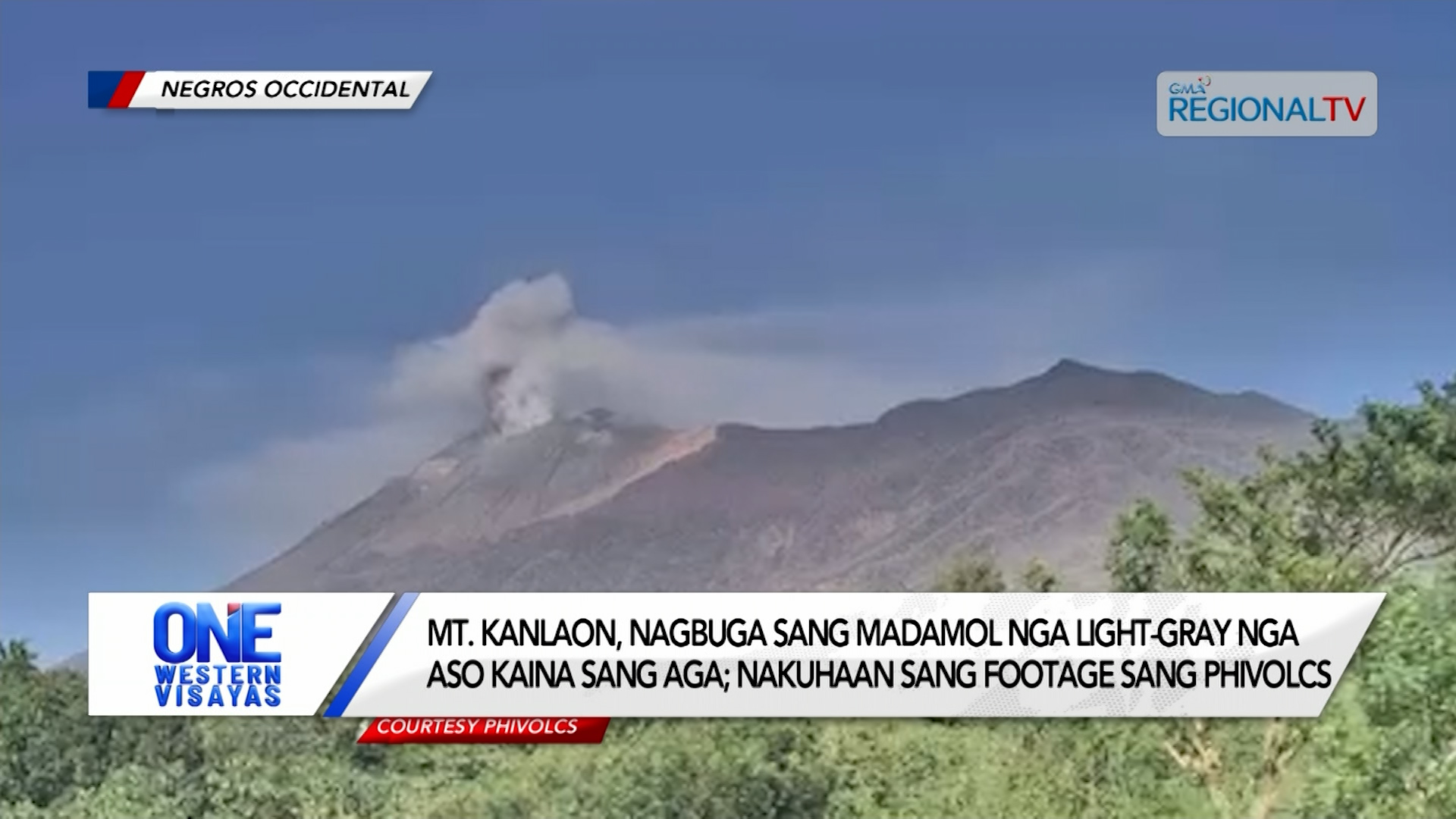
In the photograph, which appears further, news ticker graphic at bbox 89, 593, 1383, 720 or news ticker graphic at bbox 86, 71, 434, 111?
news ticker graphic at bbox 86, 71, 434, 111

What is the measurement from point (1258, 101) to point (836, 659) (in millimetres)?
1418

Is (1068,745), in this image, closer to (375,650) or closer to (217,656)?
(375,650)

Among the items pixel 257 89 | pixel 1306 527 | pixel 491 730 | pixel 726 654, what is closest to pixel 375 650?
pixel 491 730

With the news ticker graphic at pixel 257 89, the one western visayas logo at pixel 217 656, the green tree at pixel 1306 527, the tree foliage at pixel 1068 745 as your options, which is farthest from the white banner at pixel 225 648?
the green tree at pixel 1306 527

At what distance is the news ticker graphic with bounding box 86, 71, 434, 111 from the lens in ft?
13.0

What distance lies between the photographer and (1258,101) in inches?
155

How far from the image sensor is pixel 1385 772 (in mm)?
3941

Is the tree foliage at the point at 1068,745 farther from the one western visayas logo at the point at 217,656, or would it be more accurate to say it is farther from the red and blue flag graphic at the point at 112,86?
the red and blue flag graphic at the point at 112,86

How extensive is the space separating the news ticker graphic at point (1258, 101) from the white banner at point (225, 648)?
188cm

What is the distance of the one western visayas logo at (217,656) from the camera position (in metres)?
3.88

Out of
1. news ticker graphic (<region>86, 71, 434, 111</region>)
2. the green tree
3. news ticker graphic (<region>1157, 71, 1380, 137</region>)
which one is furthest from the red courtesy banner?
news ticker graphic (<region>1157, 71, 1380, 137</region>)

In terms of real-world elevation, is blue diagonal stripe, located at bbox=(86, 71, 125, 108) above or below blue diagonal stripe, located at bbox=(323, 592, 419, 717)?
above

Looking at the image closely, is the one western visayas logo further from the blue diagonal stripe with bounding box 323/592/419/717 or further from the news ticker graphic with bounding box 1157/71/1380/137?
the news ticker graphic with bounding box 1157/71/1380/137

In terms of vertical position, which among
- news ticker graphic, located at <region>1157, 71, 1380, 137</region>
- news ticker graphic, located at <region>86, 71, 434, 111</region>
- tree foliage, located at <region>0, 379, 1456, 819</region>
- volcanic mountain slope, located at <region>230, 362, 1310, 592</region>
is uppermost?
news ticker graphic, located at <region>86, 71, 434, 111</region>
